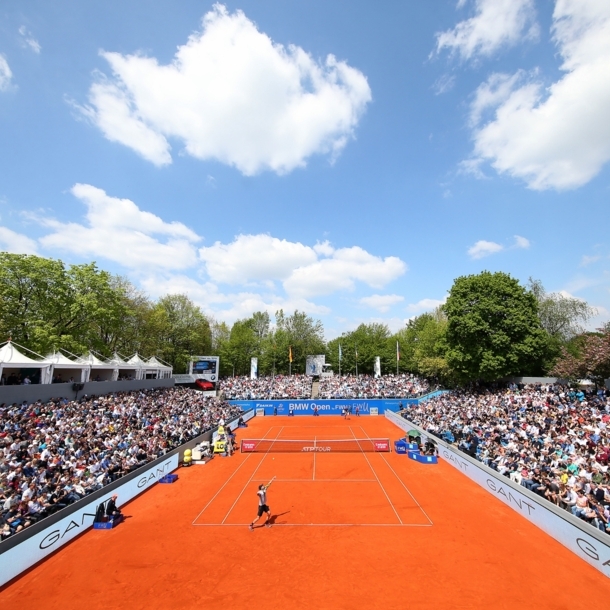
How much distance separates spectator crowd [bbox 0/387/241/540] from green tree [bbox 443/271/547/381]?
1059 inches

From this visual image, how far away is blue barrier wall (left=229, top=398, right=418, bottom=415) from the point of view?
5041cm

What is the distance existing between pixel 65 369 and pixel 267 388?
1168 inches

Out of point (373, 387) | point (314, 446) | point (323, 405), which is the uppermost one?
point (373, 387)

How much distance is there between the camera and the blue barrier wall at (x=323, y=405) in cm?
5041

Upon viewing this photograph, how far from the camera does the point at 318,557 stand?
13.0 m

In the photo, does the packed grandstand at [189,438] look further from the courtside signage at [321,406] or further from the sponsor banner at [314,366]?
the sponsor banner at [314,366]

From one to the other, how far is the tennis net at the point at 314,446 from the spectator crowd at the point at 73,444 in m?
4.77

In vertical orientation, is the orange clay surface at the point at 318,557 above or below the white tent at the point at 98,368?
below

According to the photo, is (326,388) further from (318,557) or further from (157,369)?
(318,557)

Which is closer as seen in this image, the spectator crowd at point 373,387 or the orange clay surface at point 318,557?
the orange clay surface at point 318,557

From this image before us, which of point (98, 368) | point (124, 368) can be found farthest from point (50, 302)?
point (124, 368)

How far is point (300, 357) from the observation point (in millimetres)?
80812

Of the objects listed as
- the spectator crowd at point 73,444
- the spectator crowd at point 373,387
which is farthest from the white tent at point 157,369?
the spectator crowd at point 373,387

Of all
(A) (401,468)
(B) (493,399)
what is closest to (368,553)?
(A) (401,468)
